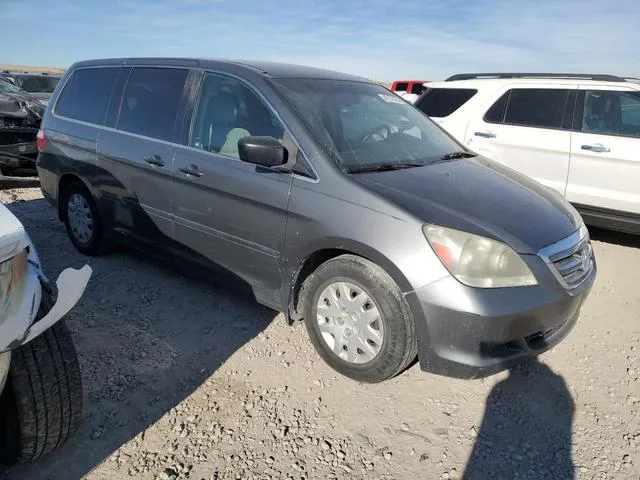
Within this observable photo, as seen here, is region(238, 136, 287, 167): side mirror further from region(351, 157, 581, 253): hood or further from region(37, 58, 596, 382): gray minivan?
region(351, 157, 581, 253): hood

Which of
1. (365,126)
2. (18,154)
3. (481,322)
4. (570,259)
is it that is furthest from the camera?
(18,154)

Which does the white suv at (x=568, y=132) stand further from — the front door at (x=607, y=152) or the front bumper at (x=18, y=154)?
the front bumper at (x=18, y=154)

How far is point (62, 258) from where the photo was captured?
4.68 m

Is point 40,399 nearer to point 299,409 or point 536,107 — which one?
point 299,409

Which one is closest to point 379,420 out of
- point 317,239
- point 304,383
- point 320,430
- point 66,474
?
point 320,430

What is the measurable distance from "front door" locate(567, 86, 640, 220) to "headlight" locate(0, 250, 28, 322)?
5.43 m

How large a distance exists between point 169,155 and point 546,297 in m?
2.63

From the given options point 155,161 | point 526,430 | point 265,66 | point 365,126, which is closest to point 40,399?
point 155,161

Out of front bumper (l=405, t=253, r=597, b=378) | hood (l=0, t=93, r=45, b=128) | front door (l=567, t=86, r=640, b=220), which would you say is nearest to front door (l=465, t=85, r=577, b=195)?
front door (l=567, t=86, r=640, b=220)

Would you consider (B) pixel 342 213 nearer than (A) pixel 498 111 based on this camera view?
Yes

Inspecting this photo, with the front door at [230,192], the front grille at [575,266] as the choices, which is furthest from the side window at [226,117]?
the front grille at [575,266]

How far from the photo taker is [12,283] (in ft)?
5.91

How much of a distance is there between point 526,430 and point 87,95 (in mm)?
4364

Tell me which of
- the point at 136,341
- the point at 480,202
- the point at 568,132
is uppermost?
the point at 568,132
